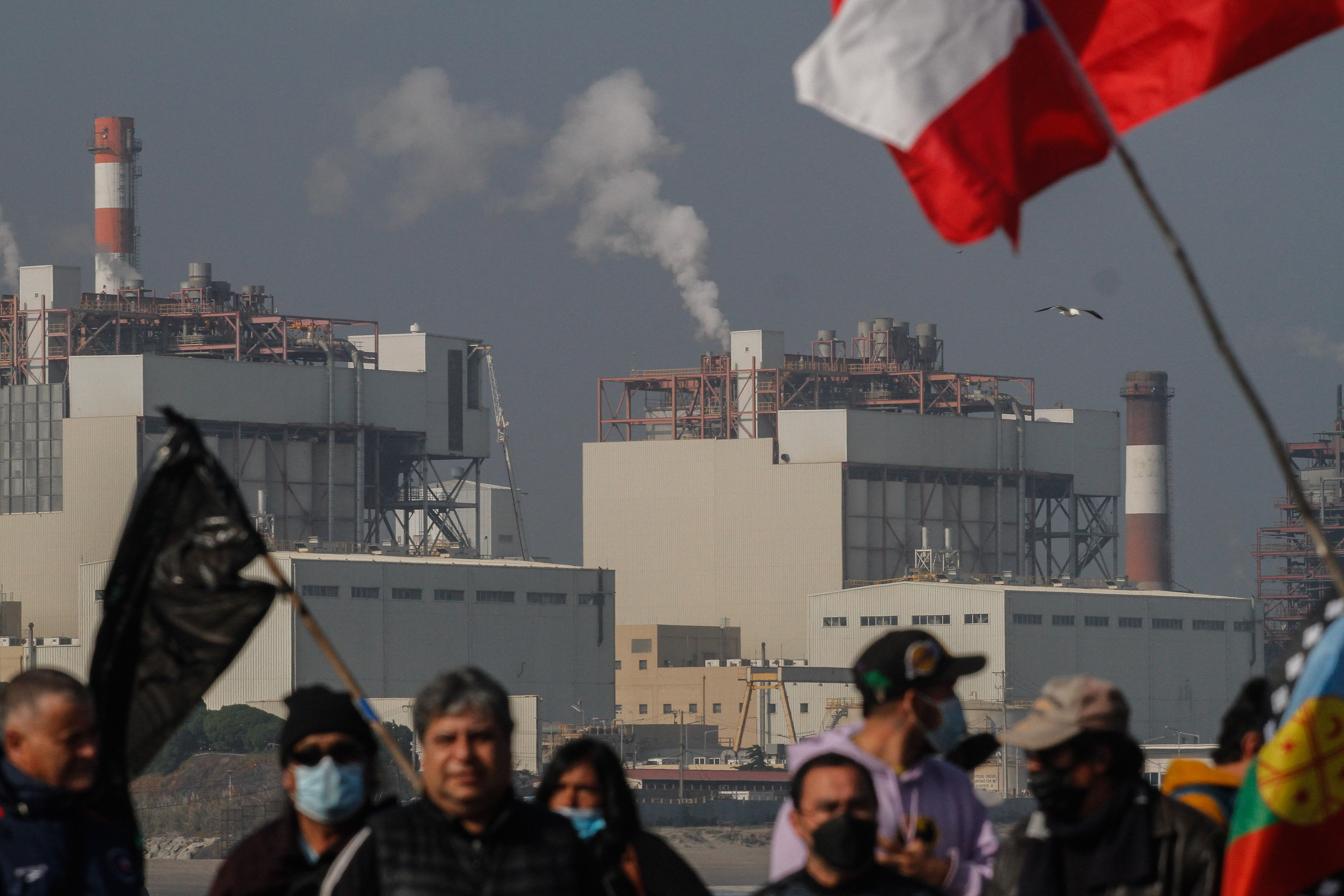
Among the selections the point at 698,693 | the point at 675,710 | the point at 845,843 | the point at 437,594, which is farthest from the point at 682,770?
the point at 845,843

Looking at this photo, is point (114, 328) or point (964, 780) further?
point (114, 328)

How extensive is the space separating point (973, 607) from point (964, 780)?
75987 millimetres

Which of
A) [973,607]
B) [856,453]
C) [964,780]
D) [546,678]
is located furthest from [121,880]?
[856,453]

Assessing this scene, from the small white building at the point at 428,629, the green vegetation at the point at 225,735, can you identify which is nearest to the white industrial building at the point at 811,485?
the small white building at the point at 428,629

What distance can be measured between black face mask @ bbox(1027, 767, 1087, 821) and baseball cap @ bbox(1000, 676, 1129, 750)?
2.5 inches

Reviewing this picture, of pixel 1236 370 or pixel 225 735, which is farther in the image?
pixel 225 735

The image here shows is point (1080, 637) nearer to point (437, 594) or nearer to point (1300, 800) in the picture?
point (437, 594)

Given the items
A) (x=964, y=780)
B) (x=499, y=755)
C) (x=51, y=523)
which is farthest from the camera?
(x=51, y=523)

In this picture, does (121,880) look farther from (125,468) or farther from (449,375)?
(449,375)

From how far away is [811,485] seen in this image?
87125 millimetres

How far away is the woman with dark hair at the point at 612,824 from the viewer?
5.24 meters

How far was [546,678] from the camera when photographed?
76.3 meters

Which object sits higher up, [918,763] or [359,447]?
[359,447]

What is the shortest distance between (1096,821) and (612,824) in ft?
3.49
